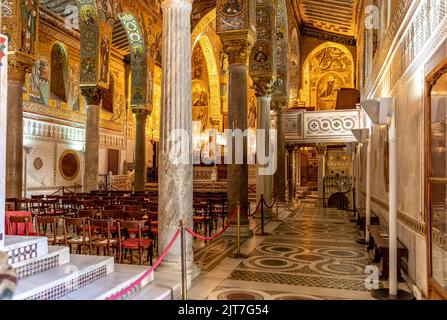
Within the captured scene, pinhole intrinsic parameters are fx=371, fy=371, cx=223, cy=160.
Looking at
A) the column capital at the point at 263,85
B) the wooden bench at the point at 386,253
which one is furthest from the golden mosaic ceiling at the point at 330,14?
the wooden bench at the point at 386,253

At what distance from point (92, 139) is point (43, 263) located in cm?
1018

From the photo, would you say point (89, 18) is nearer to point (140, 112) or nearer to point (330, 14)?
point (140, 112)

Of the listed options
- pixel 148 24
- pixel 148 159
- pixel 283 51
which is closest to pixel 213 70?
pixel 148 159

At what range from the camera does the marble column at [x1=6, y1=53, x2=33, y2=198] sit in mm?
10789

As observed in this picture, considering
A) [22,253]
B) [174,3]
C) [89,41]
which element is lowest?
[22,253]

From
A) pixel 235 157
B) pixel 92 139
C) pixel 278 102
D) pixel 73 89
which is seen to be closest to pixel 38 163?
pixel 73 89

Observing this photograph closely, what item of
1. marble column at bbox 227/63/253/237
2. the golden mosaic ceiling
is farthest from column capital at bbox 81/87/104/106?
the golden mosaic ceiling

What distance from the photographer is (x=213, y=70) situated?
27594mm

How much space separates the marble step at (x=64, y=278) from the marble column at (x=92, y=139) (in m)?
9.26

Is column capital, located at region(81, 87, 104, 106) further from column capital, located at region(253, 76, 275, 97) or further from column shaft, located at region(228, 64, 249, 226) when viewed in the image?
column shaft, located at region(228, 64, 249, 226)

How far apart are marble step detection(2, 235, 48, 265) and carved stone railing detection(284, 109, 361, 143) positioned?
47.9 feet

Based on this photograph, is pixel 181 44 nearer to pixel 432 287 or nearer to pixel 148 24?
pixel 432 287

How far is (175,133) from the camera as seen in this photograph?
18.5 ft

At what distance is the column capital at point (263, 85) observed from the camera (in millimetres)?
12305
